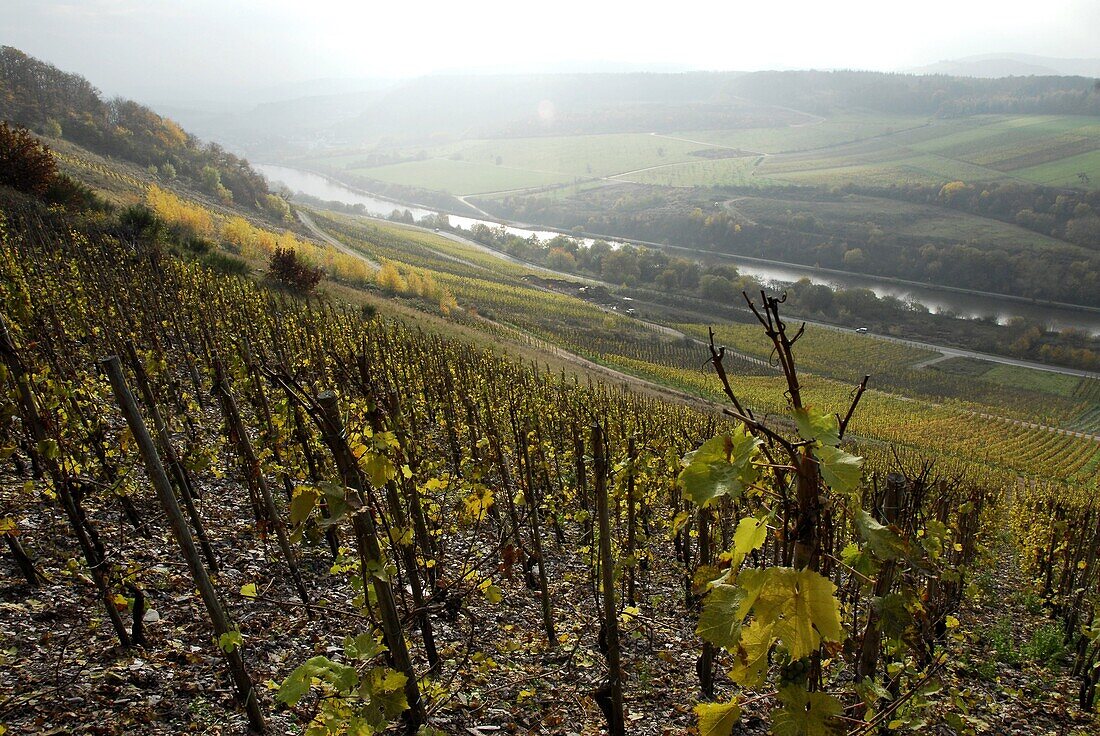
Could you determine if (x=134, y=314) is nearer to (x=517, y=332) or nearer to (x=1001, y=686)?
(x=1001, y=686)

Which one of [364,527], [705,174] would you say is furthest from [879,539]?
[705,174]

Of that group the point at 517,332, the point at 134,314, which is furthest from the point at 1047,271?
the point at 134,314

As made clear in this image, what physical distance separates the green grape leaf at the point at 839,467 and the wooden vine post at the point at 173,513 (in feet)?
10.7

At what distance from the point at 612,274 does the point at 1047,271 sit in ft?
221

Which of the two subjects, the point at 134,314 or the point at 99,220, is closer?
the point at 134,314

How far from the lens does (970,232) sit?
106m

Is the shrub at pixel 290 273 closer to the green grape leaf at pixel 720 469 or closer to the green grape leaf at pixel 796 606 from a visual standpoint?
the green grape leaf at pixel 720 469

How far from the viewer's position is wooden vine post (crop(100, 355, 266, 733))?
3.18m

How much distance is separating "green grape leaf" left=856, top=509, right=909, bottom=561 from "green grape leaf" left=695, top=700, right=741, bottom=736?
581mm

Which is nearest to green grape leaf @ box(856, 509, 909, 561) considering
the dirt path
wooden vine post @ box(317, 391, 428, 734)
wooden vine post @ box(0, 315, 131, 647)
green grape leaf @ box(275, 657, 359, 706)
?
wooden vine post @ box(317, 391, 428, 734)

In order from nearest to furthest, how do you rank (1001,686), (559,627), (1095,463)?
(559,627) → (1001,686) → (1095,463)

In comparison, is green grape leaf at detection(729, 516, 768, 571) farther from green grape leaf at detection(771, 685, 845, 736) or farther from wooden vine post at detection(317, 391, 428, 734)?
wooden vine post at detection(317, 391, 428, 734)

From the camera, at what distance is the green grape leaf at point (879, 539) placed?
1.58 m

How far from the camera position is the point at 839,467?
157 centimetres
